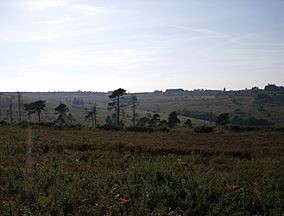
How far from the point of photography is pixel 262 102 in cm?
16375

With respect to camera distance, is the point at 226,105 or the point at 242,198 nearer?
the point at 242,198

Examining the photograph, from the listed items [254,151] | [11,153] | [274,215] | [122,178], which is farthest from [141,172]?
[254,151]

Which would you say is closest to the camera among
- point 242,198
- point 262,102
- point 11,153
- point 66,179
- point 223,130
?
point 242,198

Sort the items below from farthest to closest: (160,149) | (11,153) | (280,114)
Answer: (280,114), (160,149), (11,153)

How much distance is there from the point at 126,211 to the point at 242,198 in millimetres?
2710

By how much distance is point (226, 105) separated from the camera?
169125mm

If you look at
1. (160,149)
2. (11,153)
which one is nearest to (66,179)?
(11,153)

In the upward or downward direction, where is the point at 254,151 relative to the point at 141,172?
downward

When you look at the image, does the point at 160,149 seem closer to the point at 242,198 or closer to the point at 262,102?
the point at 242,198

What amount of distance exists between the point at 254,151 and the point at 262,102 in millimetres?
146299

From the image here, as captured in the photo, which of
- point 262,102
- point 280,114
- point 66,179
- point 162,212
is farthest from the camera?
point 262,102

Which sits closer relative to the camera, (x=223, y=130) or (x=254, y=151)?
(x=254, y=151)

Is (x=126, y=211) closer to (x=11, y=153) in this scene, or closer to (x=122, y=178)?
(x=122, y=178)

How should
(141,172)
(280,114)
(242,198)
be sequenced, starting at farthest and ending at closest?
(280,114) → (141,172) → (242,198)
